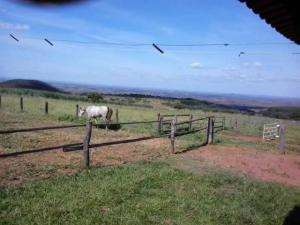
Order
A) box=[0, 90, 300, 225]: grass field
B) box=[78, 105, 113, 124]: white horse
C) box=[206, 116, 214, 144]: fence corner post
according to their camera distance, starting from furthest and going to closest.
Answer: box=[78, 105, 113, 124]: white horse → box=[206, 116, 214, 144]: fence corner post → box=[0, 90, 300, 225]: grass field

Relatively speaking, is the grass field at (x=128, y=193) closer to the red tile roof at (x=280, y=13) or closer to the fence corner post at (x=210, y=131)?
the red tile roof at (x=280, y=13)

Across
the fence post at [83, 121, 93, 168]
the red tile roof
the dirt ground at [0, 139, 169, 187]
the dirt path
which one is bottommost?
the dirt path

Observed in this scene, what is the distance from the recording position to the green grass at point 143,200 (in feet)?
22.6

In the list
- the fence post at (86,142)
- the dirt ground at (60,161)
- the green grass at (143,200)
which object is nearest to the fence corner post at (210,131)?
the dirt ground at (60,161)

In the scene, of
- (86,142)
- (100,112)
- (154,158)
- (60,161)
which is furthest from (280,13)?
(100,112)

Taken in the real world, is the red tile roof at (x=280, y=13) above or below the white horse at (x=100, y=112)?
above

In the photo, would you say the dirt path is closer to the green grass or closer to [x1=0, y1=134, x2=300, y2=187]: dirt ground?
[x1=0, y1=134, x2=300, y2=187]: dirt ground

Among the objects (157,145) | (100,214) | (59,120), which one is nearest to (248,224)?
(100,214)

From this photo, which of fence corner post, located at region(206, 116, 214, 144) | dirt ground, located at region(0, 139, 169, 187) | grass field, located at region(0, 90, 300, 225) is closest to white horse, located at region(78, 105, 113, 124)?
fence corner post, located at region(206, 116, 214, 144)

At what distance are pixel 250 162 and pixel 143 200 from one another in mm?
7807

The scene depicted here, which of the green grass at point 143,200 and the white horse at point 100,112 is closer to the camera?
the green grass at point 143,200

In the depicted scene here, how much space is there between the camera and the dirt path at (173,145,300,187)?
1290cm

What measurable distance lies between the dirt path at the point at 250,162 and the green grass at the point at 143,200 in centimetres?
176

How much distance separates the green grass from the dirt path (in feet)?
5.77
